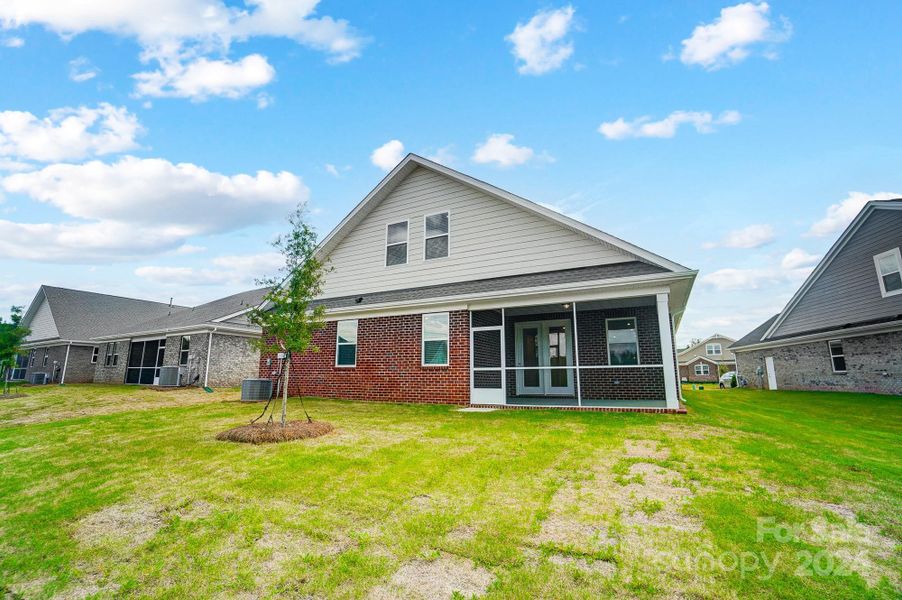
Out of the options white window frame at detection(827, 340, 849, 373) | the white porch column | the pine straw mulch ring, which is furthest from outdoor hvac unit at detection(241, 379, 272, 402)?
white window frame at detection(827, 340, 849, 373)

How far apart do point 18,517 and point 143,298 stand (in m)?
37.6

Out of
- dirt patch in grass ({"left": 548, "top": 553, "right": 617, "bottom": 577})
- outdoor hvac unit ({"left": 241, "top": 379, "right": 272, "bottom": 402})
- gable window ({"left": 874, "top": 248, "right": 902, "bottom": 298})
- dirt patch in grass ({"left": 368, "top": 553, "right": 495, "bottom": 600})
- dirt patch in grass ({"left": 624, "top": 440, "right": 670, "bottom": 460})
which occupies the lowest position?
dirt patch in grass ({"left": 368, "top": 553, "right": 495, "bottom": 600})

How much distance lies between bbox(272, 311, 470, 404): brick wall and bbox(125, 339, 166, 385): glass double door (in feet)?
45.1

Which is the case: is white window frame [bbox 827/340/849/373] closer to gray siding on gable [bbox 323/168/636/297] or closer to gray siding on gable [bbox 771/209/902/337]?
gray siding on gable [bbox 771/209/902/337]

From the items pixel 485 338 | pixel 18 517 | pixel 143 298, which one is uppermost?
pixel 143 298

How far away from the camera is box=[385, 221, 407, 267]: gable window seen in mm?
13695

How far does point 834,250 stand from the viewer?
17891mm

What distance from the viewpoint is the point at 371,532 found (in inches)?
134

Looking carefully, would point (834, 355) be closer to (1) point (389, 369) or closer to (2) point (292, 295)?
(1) point (389, 369)

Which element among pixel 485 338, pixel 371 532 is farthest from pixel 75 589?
pixel 485 338

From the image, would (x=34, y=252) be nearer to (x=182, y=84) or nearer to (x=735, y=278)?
(x=182, y=84)

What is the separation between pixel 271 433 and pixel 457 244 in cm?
792

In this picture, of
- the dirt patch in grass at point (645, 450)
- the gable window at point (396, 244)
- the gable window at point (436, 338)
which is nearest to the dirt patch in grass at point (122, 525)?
the dirt patch in grass at point (645, 450)

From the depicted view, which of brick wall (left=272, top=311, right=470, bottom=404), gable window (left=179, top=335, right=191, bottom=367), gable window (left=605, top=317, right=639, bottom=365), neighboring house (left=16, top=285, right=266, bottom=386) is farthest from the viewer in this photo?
gable window (left=179, top=335, right=191, bottom=367)
